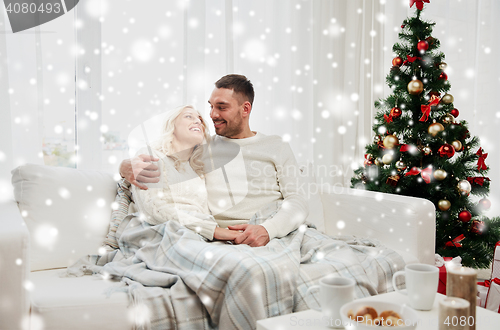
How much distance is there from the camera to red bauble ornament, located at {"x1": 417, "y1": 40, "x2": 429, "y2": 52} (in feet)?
7.54

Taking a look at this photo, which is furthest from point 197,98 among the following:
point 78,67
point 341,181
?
point 341,181

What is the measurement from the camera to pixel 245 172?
6.16 feet

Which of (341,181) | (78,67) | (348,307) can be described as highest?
(78,67)

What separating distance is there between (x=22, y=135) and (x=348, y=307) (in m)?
1.82

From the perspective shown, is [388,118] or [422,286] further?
[388,118]

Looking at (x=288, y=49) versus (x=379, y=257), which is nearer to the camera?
(x=379, y=257)

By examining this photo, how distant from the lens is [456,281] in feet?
2.56

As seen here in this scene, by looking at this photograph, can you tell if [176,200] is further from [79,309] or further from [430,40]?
[430,40]

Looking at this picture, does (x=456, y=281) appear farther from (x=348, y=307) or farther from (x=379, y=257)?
(x=379, y=257)

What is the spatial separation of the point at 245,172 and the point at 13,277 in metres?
1.05

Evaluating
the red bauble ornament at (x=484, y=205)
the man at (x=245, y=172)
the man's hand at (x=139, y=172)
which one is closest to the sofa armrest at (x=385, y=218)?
the man at (x=245, y=172)

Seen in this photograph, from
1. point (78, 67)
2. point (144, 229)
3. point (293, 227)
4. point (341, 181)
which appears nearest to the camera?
point (144, 229)

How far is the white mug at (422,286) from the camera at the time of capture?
0.91 metres

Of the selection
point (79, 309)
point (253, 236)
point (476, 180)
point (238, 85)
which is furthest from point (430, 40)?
point (79, 309)
